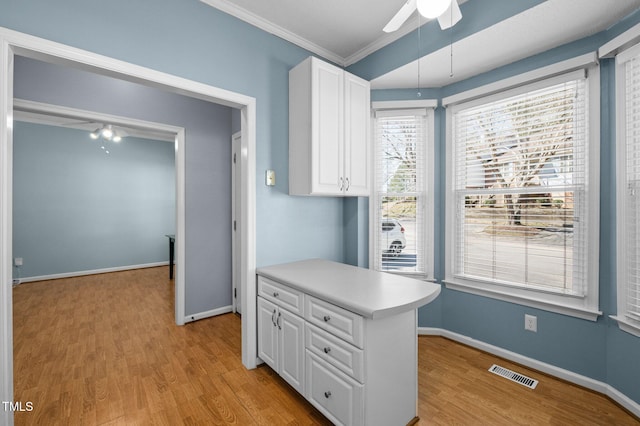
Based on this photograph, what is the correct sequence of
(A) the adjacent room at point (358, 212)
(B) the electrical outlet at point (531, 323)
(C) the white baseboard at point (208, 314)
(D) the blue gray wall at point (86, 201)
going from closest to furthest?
(A) the adjacent room at point (358, 212), (B) the electrical outlet at point (531, 323), (C) the white baseboard at point (208, 314), (D) the blue gray wall at point (86, 201)

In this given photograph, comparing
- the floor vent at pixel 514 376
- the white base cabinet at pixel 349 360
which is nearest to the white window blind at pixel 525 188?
the floor vent at pixel 514 376

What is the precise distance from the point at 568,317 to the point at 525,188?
106 centimetres

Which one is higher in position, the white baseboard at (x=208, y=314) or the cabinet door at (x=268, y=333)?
the cabinet door at (x=268, y=333)

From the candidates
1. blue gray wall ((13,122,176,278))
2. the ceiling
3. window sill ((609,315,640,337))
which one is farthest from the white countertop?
blue gray wall ((13,122,176,278))

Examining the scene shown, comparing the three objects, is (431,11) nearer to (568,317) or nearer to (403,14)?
(403,14)

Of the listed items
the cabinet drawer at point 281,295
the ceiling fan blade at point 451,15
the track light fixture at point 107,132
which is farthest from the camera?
the track light fixture at point 107,132

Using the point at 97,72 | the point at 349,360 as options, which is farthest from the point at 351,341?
the point at 97,72

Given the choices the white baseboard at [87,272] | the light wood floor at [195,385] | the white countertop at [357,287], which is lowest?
the light wood floor at [195,385]

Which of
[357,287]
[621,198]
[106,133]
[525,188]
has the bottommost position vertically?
[357,287]

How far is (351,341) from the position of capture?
1540mm

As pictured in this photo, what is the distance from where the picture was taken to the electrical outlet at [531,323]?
2.34 m

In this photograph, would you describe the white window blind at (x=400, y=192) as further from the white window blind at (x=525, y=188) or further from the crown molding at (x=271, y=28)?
the crown molding at (x=271, y=28)

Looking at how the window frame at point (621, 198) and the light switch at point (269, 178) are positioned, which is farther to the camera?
the light switch at point (269, 178)

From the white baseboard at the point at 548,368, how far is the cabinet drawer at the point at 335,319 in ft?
5.64
